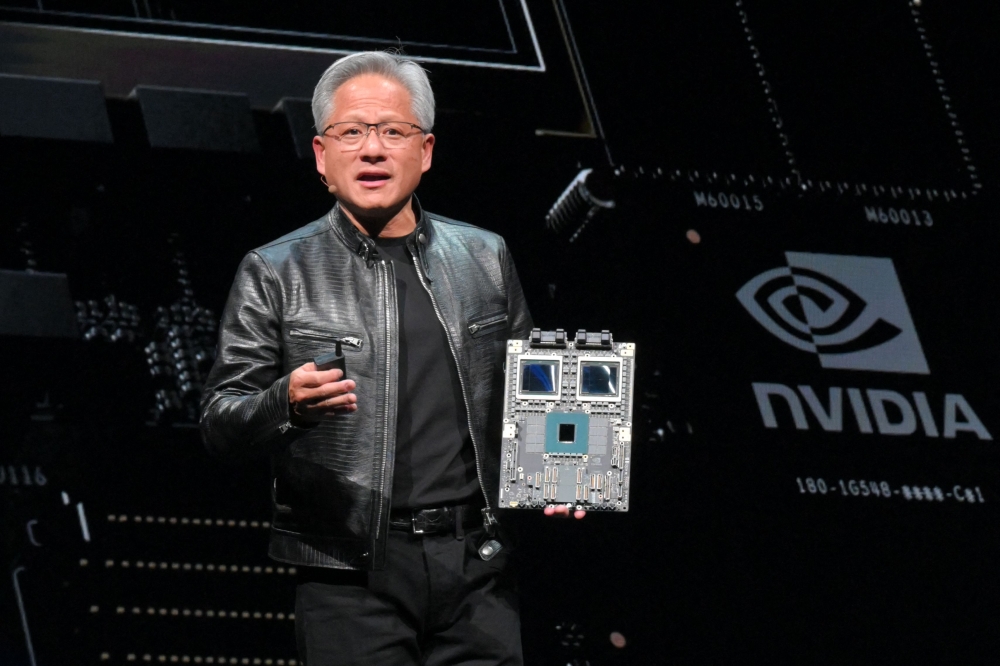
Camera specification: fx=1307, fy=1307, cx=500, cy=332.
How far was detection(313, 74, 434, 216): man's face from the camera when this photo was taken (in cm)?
256

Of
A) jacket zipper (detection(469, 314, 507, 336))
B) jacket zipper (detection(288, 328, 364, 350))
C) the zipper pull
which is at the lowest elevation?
the zipper pull

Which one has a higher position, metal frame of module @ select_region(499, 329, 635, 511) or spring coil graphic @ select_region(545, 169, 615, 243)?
spring coil graphic @ select_region(545, 169, 615, 243)

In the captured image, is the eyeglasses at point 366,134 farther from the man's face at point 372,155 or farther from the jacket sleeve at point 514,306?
the jacket sleeve at point 514,306

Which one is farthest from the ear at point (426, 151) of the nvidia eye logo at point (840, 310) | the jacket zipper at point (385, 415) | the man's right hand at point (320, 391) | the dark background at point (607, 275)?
the nvidia eye logo at point (840, 310)

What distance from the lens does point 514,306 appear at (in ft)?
9.15

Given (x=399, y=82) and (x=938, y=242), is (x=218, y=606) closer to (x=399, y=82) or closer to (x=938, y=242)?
(x=399, y=82)

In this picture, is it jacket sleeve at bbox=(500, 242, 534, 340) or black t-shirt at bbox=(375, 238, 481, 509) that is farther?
jacket sleeve at bbox=(500, 242, 534, 340)

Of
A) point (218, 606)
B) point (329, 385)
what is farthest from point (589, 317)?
point (329, 385)

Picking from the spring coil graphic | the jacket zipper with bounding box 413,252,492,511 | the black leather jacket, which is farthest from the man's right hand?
the spring coil graphic

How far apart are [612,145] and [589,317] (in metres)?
0.55

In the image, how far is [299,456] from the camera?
8.26 feet

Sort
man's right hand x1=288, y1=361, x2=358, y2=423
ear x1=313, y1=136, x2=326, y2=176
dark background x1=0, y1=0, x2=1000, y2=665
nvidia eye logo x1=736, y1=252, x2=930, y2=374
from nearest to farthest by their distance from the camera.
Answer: man's right hand x1=288, y1=361, x2=358, y2=423 < ear x1=313, y1=136, x2=326, y2=176 < dark background x1=0, y1=0, x2=1000, y2=665 < nvidia eye logo x1=736, y1=252, x2=930, y2=374

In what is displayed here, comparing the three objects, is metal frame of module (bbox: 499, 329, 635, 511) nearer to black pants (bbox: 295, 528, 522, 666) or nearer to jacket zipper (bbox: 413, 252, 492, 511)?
jacket zipper (bbox: 413, 252, 492, 511)

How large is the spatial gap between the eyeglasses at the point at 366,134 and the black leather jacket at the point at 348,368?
0.17 m
